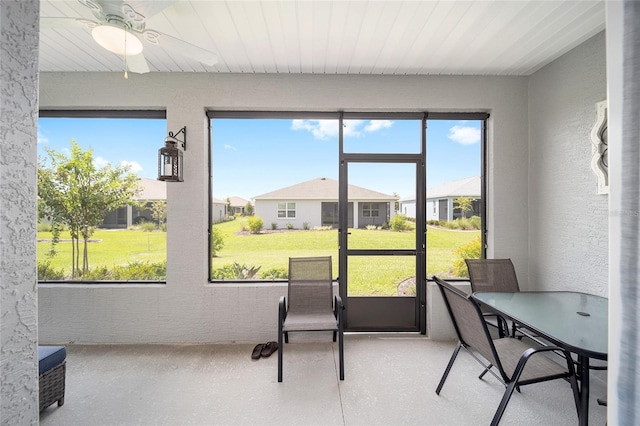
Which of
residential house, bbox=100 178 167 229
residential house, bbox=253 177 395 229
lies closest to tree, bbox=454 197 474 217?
residential house, bbox=253 177 395 229

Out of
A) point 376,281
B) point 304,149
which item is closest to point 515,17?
point 304,149

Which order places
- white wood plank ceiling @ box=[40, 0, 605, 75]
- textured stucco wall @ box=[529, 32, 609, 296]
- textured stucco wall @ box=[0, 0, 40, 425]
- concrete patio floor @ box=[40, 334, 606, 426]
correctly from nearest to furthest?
textured stucco wall @ box=[0, 0, 40, 425]
concrete patio floor @ box=[40, 334, 606, 426]
white wood plank ceiling @ box=[40, 0, 605, 75]
textured stucco wall @ box=[529, 32, 609, 296]

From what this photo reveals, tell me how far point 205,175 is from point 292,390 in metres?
2.34

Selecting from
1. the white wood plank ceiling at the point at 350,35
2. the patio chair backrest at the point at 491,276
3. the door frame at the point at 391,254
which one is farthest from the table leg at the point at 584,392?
the white wood plank ceiling at the point at 350,35

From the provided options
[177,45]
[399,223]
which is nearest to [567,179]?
[399,223]

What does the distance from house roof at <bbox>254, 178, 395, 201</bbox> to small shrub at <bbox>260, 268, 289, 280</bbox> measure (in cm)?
86

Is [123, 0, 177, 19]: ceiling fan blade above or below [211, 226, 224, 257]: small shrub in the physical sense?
above

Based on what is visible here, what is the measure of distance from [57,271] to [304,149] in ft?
10.5

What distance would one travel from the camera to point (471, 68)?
9.86 ft

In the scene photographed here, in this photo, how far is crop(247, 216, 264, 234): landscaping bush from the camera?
329 centimetres

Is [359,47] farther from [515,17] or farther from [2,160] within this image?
[2,160]

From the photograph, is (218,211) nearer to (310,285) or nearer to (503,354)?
(310,285)

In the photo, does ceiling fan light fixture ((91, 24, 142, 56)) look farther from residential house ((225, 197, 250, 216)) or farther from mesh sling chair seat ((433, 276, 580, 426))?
mesh sling chair seat ((433, 276, 580, 426))

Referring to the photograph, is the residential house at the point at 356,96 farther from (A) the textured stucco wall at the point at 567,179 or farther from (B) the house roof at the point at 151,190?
(B) the house roof at the point at 151,190
